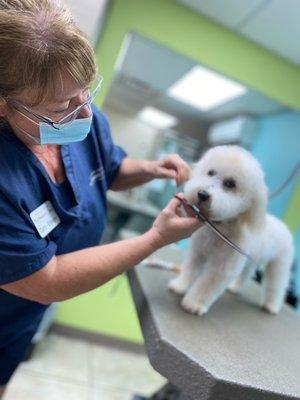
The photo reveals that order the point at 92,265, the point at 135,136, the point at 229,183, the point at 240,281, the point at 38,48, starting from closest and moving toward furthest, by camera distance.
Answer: the point at 38,48
the point at 92,265
the point at 229,183
the point at 240,281
the point at 135,136

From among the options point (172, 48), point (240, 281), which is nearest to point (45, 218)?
point (240, 281)

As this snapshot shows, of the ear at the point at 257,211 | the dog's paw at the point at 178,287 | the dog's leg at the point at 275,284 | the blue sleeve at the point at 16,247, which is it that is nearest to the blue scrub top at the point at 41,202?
the blue sleeve at the point at 16,247

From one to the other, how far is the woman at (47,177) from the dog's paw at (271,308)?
1.72ft

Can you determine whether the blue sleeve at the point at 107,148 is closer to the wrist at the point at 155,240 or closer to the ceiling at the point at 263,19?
the wrist at the point at 155,240

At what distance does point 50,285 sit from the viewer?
74cm

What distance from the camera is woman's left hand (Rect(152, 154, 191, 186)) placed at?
105cm

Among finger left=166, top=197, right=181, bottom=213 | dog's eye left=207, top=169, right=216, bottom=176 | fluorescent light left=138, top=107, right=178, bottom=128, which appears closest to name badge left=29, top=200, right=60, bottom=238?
finger left=166, top=197, right=181, bottom=213

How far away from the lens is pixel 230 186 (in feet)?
2.96

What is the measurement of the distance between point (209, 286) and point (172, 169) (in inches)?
13.1

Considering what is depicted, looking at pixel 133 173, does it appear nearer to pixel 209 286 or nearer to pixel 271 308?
pixel 209 286

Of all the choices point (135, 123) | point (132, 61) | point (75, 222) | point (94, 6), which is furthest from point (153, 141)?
point (75, 222)

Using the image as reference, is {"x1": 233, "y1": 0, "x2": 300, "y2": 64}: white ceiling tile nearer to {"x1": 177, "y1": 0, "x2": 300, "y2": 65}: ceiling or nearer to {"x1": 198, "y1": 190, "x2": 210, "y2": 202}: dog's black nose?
{"x1": 177, "y1": 0, "x2": 300, "y2": 65}: ceiling

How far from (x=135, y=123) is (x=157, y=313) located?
7.06 feet

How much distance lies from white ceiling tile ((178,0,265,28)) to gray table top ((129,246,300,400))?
1.56 m
